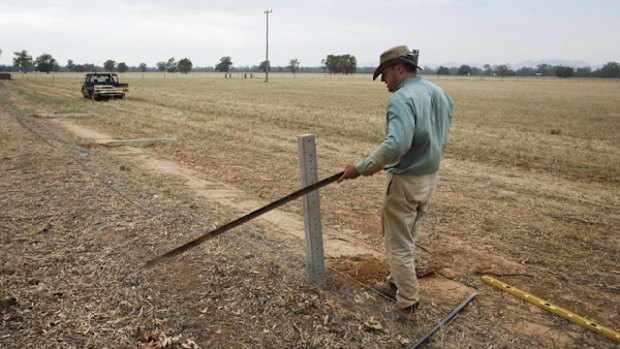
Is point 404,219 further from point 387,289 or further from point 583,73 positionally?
point 583,73

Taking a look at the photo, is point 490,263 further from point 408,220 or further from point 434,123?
point 434,123

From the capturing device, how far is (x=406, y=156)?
3.41 m

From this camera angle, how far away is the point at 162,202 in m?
6.55

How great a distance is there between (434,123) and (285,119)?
14.9m

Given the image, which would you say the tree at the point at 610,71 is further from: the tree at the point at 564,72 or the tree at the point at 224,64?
the tree at the point at 224,64

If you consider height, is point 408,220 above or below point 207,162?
above

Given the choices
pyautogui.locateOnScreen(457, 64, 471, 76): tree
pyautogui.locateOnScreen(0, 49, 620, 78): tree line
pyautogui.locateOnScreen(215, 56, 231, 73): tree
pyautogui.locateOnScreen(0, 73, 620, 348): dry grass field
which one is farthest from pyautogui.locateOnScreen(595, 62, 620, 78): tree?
pyautogui.locateOnScreen(0, 73, 620, 348): dry grass field

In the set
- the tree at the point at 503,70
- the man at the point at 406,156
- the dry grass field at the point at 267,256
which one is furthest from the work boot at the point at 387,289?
the tree at the point at 503,70

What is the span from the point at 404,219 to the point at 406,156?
1.57ft

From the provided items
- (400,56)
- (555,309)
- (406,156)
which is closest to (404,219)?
(406,156)

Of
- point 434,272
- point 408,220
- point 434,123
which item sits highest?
point 434,123

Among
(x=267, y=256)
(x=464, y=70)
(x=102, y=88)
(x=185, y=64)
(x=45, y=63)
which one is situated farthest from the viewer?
(x=464, y=70)

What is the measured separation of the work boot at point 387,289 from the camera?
4106 mm

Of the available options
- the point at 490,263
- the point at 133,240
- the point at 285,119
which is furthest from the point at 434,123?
the point at 285,119
